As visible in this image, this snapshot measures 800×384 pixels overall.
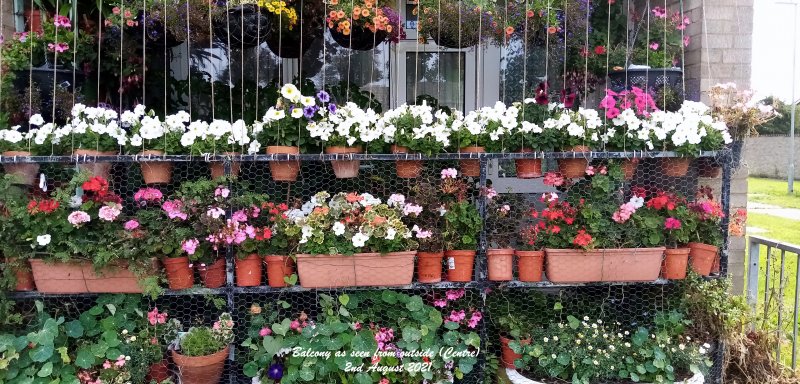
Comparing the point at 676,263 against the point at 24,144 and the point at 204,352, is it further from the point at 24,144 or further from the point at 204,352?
the point at 24,144

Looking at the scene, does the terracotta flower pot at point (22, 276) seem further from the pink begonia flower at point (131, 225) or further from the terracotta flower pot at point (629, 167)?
the terracotta flower pot at point (629, 167)

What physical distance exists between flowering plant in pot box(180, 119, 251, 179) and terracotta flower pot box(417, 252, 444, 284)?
107cm

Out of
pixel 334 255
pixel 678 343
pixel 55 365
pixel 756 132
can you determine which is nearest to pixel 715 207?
pixel 756 132

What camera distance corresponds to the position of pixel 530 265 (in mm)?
3146

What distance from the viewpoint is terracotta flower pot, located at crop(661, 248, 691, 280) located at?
124 inches

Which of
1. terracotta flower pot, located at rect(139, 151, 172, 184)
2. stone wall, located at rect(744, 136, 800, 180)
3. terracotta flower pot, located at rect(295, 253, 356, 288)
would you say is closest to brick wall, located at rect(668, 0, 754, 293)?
terracotta flower pot, located at rect(295, 253, 356, 288)

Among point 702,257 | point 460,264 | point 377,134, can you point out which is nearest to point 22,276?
point 377,134

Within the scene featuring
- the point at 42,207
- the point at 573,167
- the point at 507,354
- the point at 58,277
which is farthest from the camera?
the point at 507,354

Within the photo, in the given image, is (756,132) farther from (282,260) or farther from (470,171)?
(282,260)

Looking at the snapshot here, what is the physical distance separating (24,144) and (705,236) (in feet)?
11.9

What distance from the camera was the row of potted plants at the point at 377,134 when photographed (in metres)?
3.00

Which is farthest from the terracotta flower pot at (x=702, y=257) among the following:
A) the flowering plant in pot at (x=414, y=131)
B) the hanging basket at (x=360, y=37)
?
the hanging basket at (x=360, y=37)

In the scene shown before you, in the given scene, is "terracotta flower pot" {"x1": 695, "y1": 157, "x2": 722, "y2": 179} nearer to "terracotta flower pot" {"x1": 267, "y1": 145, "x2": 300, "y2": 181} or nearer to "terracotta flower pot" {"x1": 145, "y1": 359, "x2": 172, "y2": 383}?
"terracotta flower pot" {"x1": 267, "y1": 145, "x2": 300, "y2": 181}

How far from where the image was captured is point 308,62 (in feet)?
15.1
